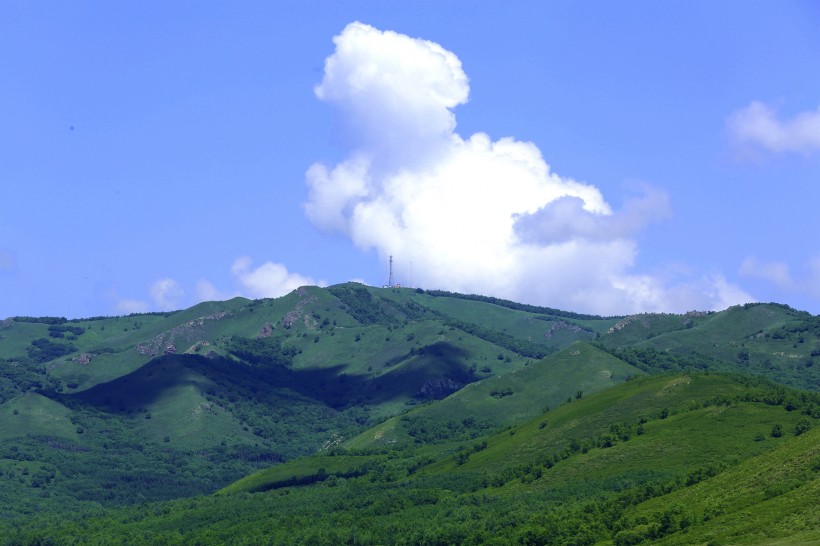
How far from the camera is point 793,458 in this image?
19012cm

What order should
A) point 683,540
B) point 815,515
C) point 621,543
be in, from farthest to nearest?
1. point 621,543
2. point 683,540
3. point 815,515

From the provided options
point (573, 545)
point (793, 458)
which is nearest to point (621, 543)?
point (573, 545)

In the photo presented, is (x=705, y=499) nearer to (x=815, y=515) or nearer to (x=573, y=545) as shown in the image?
(x=573, y=545)

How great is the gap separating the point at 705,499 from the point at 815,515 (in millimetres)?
40647

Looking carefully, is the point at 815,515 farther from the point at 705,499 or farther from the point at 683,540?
the point at 705,499

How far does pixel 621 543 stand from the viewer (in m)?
185

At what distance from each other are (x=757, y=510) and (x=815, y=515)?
15.9 meters

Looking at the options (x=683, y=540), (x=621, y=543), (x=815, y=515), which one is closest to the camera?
(x=815, y=515)

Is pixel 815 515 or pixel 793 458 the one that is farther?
pixel 793 458

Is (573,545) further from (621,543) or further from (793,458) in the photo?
(793,458)

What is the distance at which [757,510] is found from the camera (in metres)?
170

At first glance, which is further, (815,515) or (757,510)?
(757,510)

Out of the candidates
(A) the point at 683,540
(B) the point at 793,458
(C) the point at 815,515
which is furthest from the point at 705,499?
(C) the point at 815,515

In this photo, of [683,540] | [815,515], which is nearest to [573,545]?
[683,540]
